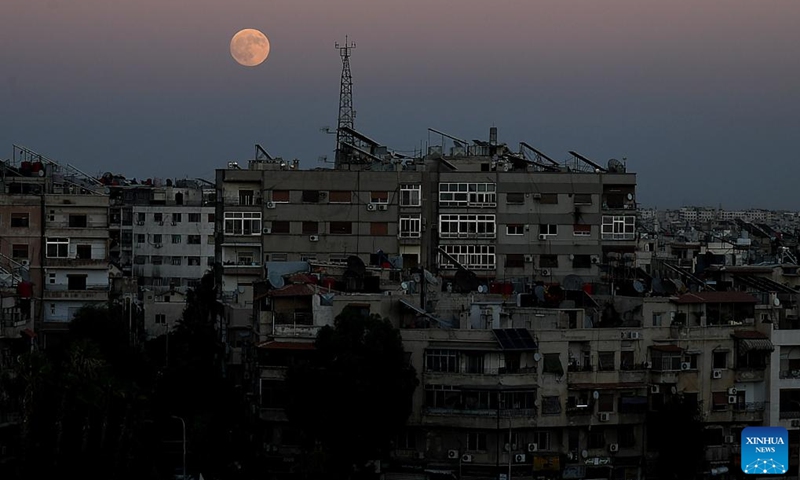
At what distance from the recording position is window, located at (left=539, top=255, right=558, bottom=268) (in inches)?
2258

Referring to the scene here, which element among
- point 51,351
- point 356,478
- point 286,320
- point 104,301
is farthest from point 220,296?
point 356,478

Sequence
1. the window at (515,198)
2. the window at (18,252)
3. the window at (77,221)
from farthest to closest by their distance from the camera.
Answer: the window at (515,198)
the window at (77,221)
the window at (18,252)

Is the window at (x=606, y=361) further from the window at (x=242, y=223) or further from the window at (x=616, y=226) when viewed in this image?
the window at (x=242, y=223)

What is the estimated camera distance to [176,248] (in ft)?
242

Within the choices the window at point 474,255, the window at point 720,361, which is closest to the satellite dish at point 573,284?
the window at point 720,361

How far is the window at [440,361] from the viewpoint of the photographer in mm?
38406

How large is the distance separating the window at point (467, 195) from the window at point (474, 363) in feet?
62.3

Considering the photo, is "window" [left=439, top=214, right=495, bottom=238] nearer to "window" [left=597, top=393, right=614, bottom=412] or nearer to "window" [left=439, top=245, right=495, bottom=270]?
"window" [left=439, top=245, right=495, bottom=270]

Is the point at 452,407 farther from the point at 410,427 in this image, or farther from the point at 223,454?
the point at 223,454

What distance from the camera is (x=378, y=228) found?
186ft

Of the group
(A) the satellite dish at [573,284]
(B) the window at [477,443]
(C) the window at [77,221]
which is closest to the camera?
(B) the window at [477,443]

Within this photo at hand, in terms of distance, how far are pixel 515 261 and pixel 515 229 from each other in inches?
47.2

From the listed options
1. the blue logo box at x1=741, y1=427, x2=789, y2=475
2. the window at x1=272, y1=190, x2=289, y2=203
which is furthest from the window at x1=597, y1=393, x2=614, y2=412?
the window at x1=272, y1=190, x2=289, y2=203

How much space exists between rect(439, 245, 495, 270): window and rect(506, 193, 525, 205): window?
5.75ft
